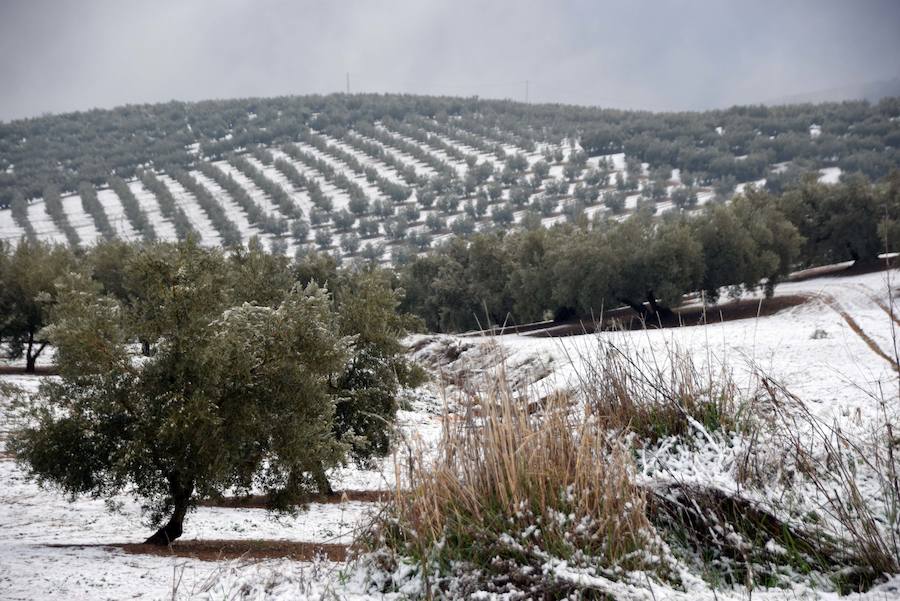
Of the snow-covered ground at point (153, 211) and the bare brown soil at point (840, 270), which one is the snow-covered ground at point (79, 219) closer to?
the snow-covered ground at point (153, 211)

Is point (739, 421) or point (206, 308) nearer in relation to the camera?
point (739, 421)

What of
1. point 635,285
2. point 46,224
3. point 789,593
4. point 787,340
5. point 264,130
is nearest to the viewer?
point 789,593

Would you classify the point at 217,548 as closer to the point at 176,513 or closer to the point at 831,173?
the point at 176,513

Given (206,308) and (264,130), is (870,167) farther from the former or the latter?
(264,130)

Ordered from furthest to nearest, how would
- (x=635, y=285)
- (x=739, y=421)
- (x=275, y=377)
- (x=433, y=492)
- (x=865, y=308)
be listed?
1. (x=635, y=285)
2. (x=865, y=308)
3. (x=275, y=377)
4. (x=739, y=421)
5. (x=433, y=492)

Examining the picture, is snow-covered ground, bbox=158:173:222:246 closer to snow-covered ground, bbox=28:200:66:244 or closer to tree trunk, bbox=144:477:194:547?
snow-covered ground, bbox=28:200:66:244

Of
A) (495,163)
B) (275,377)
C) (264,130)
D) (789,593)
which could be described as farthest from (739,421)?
(264,130)

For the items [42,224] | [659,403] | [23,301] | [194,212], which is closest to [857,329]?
[659,403]

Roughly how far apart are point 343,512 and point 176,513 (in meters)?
5.45

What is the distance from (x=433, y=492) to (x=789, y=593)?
103 inches

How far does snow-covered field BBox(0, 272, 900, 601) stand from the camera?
16.8ft

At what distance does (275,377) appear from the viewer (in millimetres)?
13430

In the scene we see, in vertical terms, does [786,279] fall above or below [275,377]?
below

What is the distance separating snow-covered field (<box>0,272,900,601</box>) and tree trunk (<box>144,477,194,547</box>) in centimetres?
82
